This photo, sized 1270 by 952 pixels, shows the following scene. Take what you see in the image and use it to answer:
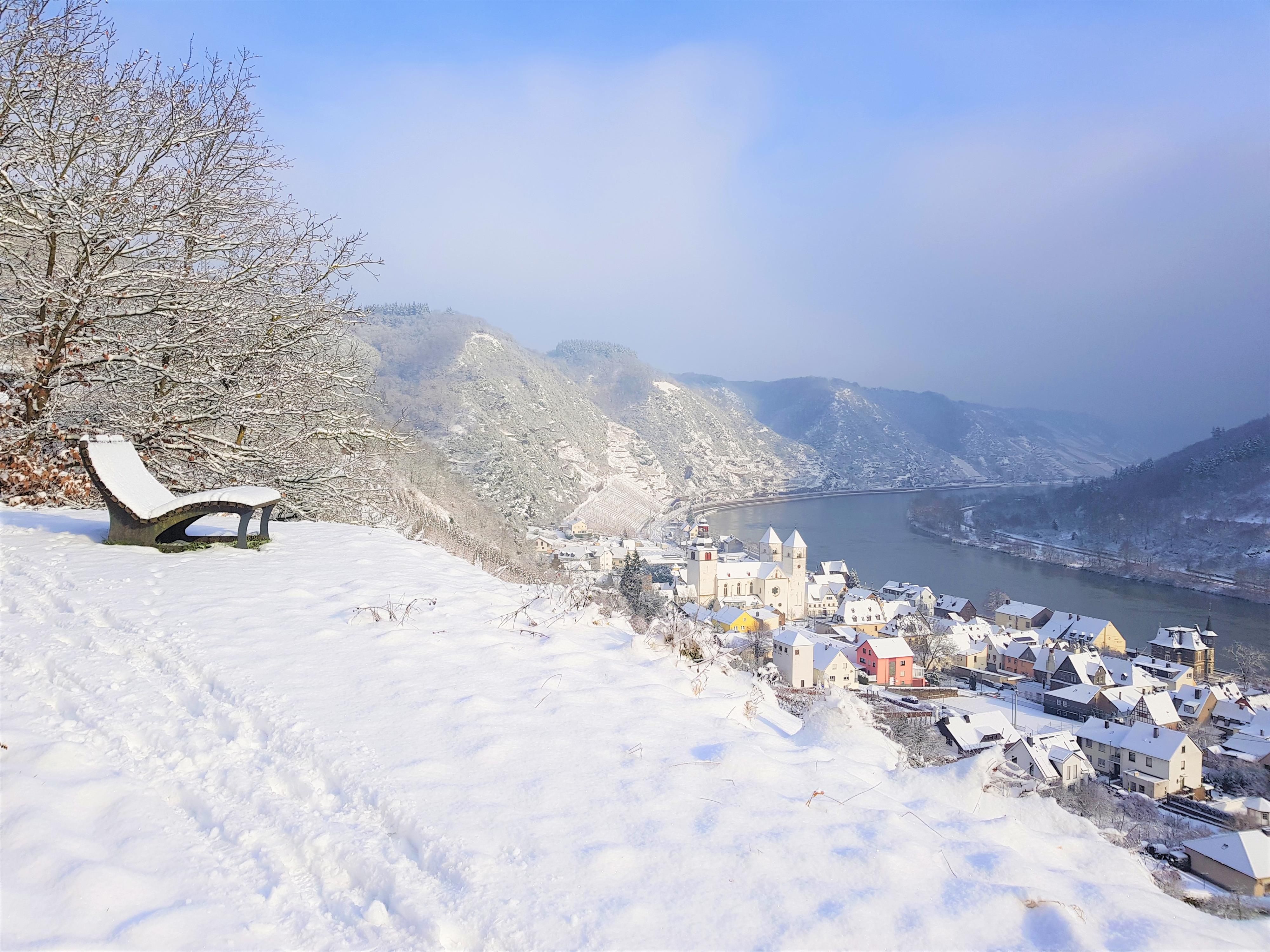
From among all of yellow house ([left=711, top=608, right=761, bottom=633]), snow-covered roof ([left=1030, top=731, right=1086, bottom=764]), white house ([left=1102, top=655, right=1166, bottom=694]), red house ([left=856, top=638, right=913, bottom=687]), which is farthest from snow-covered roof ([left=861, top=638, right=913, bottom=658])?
snow-covered roof ([left=1030, top=731, right=1086, bottom=764])

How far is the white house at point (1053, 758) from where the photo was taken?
46.9ft

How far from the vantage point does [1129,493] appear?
5859 centimetres

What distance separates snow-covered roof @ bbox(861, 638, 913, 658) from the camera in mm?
24938

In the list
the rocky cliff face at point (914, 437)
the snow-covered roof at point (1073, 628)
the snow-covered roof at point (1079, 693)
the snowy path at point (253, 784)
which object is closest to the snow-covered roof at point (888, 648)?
the snow-covered roof at point (1079, 693)

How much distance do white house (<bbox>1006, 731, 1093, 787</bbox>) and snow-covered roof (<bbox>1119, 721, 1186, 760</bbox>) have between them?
1078 mm

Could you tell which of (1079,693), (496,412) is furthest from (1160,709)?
(496,412)

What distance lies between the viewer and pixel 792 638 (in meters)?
23.1

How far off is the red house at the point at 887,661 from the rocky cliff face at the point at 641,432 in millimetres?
20798

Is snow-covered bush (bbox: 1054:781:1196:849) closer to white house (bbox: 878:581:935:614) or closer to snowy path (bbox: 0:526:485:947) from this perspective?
snowy path (bbox: 0:526:485:947)

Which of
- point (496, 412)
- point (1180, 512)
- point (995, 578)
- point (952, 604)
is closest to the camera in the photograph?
point (952, 604)

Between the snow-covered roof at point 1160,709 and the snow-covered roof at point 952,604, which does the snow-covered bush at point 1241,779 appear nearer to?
the snow-covered roof at point 1160,709

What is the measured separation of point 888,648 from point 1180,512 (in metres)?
42.6

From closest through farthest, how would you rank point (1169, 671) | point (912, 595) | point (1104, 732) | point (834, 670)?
point (1104, 732)
point (834, 670)
point (1169, 671)
point (912, 595)

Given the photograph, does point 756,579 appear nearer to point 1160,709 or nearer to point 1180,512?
point 1160,709
